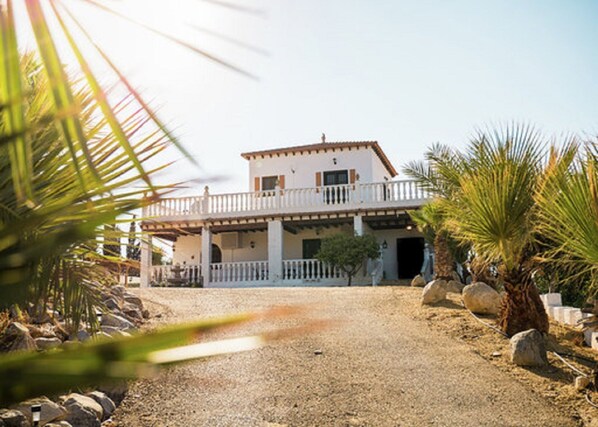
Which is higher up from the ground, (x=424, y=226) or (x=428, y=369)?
(x=424, y=226)

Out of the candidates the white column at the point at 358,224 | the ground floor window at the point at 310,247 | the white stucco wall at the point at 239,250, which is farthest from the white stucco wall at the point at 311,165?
the white column at the point at 358,224

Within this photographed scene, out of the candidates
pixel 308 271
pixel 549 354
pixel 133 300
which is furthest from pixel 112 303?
pixel 308 271

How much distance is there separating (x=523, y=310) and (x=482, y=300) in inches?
70.3

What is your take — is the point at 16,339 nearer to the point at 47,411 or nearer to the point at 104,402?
the point at 104,402

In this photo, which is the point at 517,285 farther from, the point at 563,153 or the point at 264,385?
the point at 264,385

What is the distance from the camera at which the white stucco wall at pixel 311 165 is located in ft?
88.4

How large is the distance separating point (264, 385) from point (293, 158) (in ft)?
69.5

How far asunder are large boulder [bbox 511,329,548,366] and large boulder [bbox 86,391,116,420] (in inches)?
195

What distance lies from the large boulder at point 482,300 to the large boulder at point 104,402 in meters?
6.67

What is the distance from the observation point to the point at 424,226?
56.7ft

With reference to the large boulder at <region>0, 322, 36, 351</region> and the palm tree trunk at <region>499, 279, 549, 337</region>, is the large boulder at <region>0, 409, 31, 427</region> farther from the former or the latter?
the palm tree trunk at <region>499, 279, 549, 337</region>

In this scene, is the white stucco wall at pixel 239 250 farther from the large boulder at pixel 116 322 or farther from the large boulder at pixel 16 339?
the large boulder at pixel 16 339

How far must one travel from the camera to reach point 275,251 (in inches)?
936

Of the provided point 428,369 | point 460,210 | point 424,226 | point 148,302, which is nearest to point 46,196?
point 428,369
